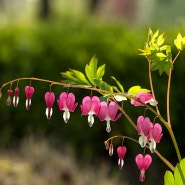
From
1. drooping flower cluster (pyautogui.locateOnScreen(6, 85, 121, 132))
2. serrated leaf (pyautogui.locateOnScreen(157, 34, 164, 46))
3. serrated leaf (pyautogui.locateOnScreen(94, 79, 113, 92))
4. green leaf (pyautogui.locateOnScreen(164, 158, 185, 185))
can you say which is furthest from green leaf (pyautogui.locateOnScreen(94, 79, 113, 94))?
green leaf (pyautogui.locateOnScreen(164, 158, 185, 185))

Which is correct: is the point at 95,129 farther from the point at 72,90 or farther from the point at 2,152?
the point at 2,152

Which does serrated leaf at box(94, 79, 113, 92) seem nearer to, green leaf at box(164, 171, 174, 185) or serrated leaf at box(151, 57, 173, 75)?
serrated leaf at box(151, 57, 173, 75)

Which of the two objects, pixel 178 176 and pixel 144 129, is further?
pixel 178 176

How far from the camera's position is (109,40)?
28.7 ft

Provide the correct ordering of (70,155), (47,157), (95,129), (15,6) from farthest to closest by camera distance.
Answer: (15,6)
(95,129)
(70,155)
(47,157)

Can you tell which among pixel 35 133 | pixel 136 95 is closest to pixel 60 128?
pixel 35 133

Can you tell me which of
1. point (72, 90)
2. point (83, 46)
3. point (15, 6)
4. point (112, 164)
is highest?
point (15, 6)

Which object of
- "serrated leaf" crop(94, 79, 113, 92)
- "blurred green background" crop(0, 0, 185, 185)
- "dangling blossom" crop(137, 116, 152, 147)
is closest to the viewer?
"dangling blossom" crop(137, 116, 152, 147)

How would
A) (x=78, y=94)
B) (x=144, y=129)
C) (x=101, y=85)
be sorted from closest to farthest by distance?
1. (x=144, y=129)
2. (x=101, y=85)
3. (x=78, y=94)

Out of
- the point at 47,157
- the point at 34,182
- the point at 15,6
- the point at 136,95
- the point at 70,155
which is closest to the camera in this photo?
the point at 136,95

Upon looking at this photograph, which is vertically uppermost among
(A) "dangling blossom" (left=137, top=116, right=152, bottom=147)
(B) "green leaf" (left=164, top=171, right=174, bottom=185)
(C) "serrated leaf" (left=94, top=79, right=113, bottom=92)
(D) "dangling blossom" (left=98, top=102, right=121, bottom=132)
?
(C) "serrated leaf" (left=94, top=79, right=113, bottom=92)

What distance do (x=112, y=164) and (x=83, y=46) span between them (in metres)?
1.49

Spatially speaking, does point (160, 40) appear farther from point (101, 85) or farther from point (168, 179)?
point (168, 179)

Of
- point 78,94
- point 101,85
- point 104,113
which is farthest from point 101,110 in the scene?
point 78,94
